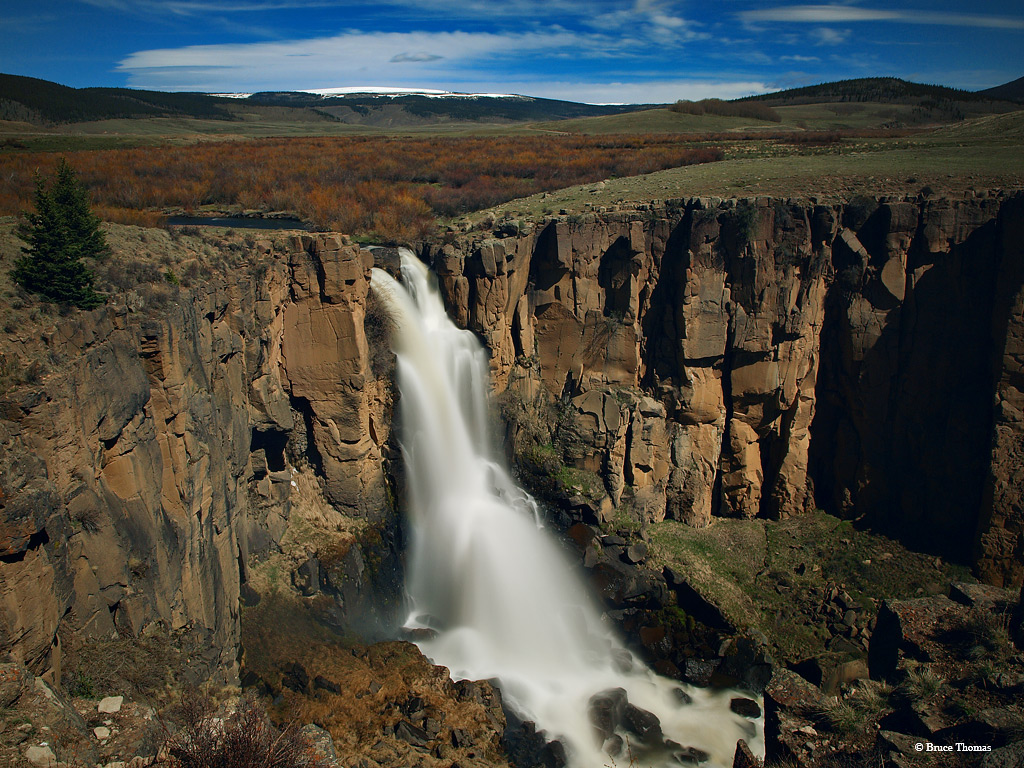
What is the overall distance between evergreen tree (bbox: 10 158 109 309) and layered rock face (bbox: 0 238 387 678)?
683 mm

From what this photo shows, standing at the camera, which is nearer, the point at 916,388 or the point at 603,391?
the point at 916,388

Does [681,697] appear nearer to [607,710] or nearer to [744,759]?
[607,710]

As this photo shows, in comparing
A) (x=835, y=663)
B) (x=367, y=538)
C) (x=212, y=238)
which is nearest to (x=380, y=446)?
(x=367, y=538)

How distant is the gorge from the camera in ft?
46.7

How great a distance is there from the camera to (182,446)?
571 inches

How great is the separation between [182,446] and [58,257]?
4.64 meters

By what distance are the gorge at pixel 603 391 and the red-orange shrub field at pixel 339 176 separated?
5.90m

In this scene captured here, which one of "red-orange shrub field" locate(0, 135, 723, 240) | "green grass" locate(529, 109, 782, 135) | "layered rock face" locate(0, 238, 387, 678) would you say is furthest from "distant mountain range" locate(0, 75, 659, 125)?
"layered rock face" locate(0, 238, 387, 678)

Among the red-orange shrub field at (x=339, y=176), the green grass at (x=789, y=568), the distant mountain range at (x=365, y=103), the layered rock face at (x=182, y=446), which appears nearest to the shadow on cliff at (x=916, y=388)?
the green grass at (x=789, y=568)

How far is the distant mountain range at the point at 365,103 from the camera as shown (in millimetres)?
68875

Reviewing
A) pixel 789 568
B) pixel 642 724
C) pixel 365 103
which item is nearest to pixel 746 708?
pixel 642 724

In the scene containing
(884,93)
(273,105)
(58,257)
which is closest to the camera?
(58,257)

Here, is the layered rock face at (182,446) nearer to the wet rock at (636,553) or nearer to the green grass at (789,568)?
the wet rock at (636,553)

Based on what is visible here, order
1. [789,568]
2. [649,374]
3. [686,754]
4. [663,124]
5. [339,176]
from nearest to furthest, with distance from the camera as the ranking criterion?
1. [686,754]
2. [789,568]
3. [649,374]
4. [339,176]
5. [663,124]
